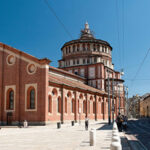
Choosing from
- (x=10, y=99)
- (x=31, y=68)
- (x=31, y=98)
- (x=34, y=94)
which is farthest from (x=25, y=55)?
(x=10, y=99)

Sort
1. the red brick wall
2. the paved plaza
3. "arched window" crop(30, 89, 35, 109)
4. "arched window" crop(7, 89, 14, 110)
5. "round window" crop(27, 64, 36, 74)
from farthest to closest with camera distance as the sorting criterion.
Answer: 1. "arched window" crop(7, 89, 14, 110)
2. "round window" crop(27, 64, 36, 74)
3. "arched window" crop(30, 89, 35, 109)
4. the red brick wall
5. the paved plaza

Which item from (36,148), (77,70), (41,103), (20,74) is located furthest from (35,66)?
(77,70)

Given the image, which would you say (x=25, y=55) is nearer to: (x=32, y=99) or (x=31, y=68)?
(x=31, y=68)

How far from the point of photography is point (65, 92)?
39.2m

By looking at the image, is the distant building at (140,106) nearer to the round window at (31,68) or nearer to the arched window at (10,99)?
the round window at (31,68)

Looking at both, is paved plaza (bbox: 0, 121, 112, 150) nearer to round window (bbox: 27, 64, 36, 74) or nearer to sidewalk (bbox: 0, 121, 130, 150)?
sidewalk (bbox: 0, 121, 130, 150)

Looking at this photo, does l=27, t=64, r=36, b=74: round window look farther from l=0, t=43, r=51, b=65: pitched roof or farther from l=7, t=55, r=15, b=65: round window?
l=7, t=55, r=15, b=65: round window

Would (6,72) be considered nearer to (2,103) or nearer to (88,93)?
(2,103)

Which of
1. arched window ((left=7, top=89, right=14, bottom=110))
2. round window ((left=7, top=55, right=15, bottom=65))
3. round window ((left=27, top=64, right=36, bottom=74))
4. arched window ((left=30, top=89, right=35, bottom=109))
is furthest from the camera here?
round window ((left=7, top=55, right=15, bottom=65))

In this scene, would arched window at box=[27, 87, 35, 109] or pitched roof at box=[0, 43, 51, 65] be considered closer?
pitched roof at box=[0, 43, 51, 65]

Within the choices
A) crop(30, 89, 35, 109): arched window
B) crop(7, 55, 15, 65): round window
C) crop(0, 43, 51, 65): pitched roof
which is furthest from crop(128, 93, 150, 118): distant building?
crop(7, 55, 15, 65): round window

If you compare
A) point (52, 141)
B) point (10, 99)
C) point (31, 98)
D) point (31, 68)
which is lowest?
point (52, 141)

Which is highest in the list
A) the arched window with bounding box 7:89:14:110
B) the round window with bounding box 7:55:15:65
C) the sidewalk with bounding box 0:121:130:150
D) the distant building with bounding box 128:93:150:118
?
the round window with bounding box 7:55:15:65

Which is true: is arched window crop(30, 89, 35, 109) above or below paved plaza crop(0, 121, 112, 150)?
above
